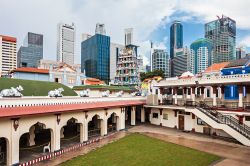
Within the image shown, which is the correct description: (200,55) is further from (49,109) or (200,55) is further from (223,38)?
(49,109)

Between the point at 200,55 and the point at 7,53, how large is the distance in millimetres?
163430

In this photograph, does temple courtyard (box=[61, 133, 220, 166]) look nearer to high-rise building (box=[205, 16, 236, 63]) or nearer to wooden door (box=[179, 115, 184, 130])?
wooden door (box=[179, 115, 184, 130])

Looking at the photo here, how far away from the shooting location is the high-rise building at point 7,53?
6821 inches

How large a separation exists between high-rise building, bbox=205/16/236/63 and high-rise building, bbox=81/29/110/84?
7796cm

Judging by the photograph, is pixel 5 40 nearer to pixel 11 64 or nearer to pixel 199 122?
pixel 11 64

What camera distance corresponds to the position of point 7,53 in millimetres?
176125

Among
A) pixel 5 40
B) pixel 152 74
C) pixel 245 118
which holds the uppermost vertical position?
pixel 5 40

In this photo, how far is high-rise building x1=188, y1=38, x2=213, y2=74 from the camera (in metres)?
167

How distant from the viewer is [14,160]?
18484 millimetres

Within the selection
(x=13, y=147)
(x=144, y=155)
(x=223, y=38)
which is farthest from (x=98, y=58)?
(x=13, y=147)

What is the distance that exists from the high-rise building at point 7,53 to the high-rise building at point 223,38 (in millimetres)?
165197

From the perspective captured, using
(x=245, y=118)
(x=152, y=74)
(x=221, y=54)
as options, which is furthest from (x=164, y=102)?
(x=221, y=54)

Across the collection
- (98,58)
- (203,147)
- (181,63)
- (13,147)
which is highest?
(98,58)

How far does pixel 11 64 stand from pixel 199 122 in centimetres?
19114
